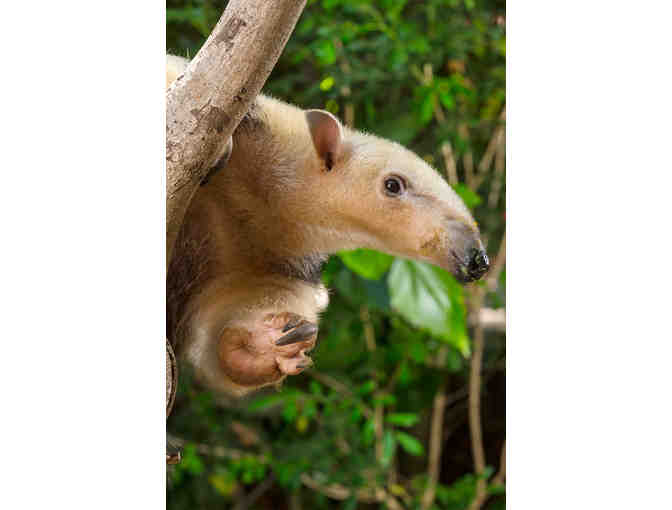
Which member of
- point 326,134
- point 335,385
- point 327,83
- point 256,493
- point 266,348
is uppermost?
point 327,83

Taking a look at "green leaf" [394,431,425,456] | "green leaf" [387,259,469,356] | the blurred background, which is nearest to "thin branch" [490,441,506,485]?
the blurred background

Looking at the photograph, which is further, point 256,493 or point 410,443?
point 256,493

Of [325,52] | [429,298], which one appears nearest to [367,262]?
[429,298]

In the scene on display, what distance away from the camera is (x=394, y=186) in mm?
1331

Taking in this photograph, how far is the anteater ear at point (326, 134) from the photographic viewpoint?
1.32 metres

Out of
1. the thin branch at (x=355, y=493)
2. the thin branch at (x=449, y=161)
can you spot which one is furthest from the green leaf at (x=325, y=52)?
the thin branch at (x=355, y=493)

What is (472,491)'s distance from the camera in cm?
234

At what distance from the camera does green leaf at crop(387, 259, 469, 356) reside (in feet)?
6.44

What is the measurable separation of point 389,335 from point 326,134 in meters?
1.55

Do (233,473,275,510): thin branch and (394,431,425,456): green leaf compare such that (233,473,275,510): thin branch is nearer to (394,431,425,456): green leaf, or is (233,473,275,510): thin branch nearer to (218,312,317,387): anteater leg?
(394,431,425,456): green leaf

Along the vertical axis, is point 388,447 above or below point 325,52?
below

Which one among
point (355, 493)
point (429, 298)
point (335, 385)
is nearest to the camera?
point (429, 298)

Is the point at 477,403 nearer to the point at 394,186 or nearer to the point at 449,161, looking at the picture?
the point at 449,161

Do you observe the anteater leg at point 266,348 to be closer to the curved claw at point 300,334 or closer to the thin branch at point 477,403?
the curved claw at point 300,334
